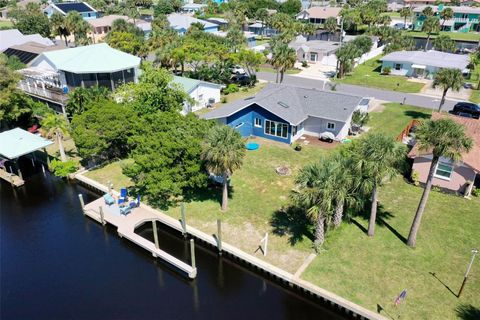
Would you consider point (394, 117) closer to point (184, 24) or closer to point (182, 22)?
point (184, 24)

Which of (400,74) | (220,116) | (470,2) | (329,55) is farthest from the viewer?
(470,2)

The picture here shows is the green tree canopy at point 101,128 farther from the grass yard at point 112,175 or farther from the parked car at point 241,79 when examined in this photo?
the parked car at point 241,79

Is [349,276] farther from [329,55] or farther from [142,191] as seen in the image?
[329,55]

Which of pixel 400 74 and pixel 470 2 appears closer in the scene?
pixel 400 74

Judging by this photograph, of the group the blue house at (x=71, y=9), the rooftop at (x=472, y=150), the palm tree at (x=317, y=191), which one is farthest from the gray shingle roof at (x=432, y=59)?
the blue house at (x=71, y=9)

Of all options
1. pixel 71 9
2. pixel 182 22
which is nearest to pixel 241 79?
pixel 182 22

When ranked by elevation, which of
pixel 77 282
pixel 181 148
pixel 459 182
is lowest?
pixel 77 282

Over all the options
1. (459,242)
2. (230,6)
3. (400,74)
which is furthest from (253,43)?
(459,242)

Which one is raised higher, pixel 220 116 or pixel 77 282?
pixel 220 116
